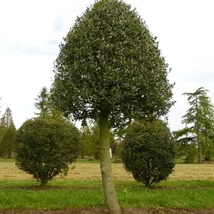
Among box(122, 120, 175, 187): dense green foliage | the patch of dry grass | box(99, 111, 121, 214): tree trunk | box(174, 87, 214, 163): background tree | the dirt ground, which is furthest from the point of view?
box(174, 87, 214, 163): background tree

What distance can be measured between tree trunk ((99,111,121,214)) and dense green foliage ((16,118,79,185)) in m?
7.61

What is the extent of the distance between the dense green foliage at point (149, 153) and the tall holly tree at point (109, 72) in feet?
23.6

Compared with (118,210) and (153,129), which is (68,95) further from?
(153,129)

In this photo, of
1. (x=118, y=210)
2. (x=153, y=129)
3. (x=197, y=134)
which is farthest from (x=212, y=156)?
(x=118, y=210)

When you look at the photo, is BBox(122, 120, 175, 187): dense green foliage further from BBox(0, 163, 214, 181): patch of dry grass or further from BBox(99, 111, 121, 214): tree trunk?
BBox(99, 111, 121, 214): tree trunk

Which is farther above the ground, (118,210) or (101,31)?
(101,31)

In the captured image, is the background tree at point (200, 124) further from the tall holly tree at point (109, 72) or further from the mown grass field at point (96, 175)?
the tall holly tree at point (109, 72)

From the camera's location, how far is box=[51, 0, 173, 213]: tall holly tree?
8.26m

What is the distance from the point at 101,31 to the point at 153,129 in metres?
9.43

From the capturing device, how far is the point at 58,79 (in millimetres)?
9023

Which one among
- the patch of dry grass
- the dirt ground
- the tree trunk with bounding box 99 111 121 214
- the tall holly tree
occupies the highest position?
the tall holly tree

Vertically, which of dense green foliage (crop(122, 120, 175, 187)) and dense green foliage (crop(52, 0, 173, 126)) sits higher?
dense green foliage (crop(52, 0, 173, 126))

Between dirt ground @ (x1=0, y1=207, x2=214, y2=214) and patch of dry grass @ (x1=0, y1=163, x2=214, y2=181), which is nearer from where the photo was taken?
dirt ground @ (x1=0, y1=207, x2=214, y2=214)

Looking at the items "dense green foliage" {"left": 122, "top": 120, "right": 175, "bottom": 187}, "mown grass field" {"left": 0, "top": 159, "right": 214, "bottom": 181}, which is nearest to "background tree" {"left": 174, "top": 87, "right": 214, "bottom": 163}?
"mown grass field" {"left": 0, "top": 159, "right": 214, "bottom": 181}
